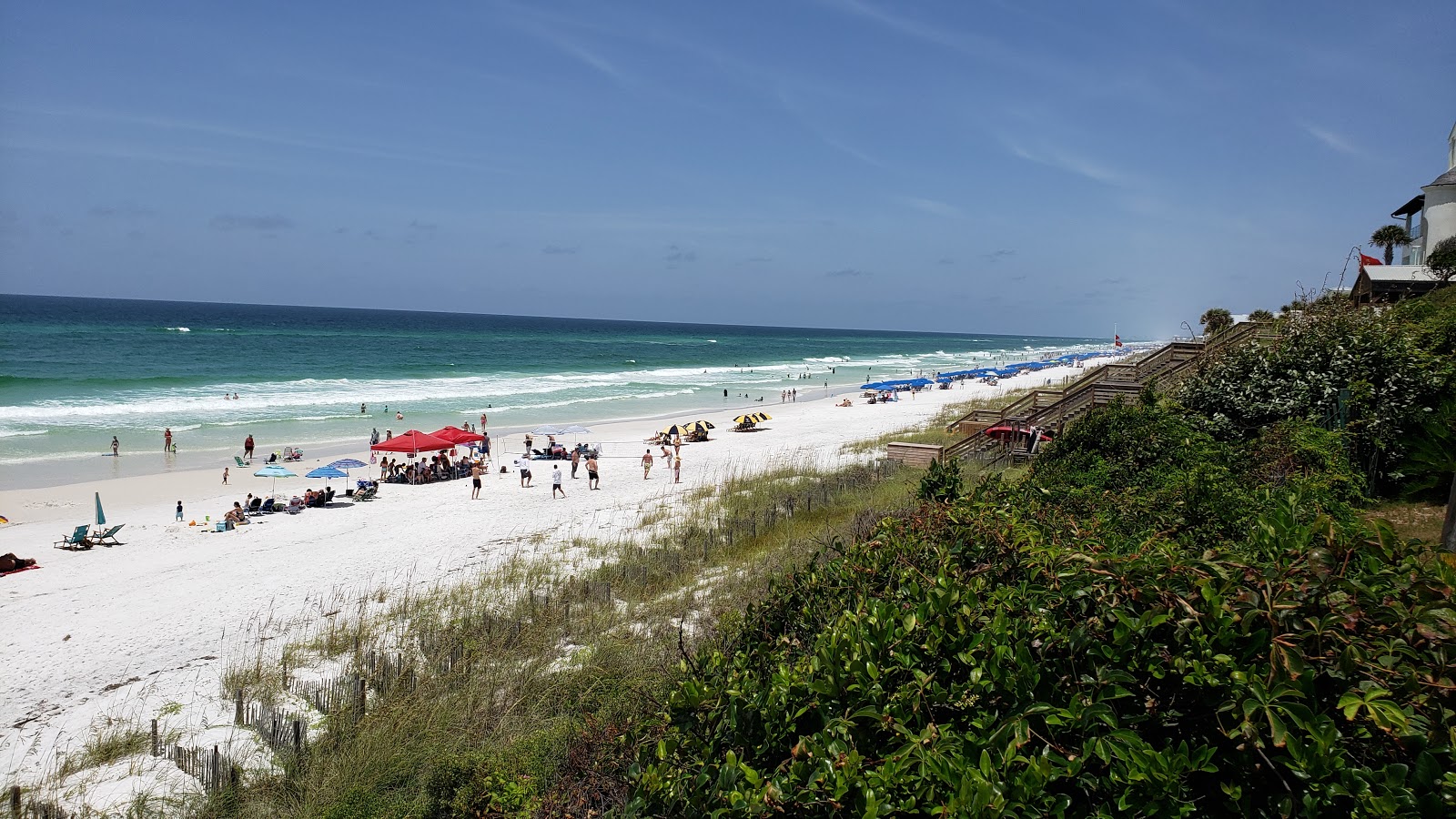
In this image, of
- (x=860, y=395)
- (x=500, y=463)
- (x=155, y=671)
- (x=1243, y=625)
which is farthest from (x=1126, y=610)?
(x=860, y=395)

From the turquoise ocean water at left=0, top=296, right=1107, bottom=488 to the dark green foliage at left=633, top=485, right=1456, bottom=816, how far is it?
29.8m

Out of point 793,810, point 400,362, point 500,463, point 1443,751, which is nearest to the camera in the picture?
point 1443,751

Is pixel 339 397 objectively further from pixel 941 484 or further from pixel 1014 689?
pixel 1014 689

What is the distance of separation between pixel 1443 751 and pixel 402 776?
20.4ft

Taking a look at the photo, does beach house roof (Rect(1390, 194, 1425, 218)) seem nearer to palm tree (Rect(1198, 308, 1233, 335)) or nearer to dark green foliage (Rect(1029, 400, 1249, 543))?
palm tree (Rect(1198, 308, 1233, 335))

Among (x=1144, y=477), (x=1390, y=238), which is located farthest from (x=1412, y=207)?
(x=1144, y=477)

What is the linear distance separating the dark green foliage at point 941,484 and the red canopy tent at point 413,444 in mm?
20620

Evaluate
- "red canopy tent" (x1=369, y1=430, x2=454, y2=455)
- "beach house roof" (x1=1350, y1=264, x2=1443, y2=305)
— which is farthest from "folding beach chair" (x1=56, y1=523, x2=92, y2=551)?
"beach house roof" (x1=1350, y1=264, x2=1443, y2=305)

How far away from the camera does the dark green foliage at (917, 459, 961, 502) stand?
6.77 m

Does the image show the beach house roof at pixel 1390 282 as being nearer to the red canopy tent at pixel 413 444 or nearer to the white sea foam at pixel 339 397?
the red canopy tent at pixel 413 444

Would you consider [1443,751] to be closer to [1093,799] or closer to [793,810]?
[1093,799]

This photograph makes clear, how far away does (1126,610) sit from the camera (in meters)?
2.67

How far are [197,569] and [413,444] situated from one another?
957 centimetres

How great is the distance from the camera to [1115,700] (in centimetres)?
264
